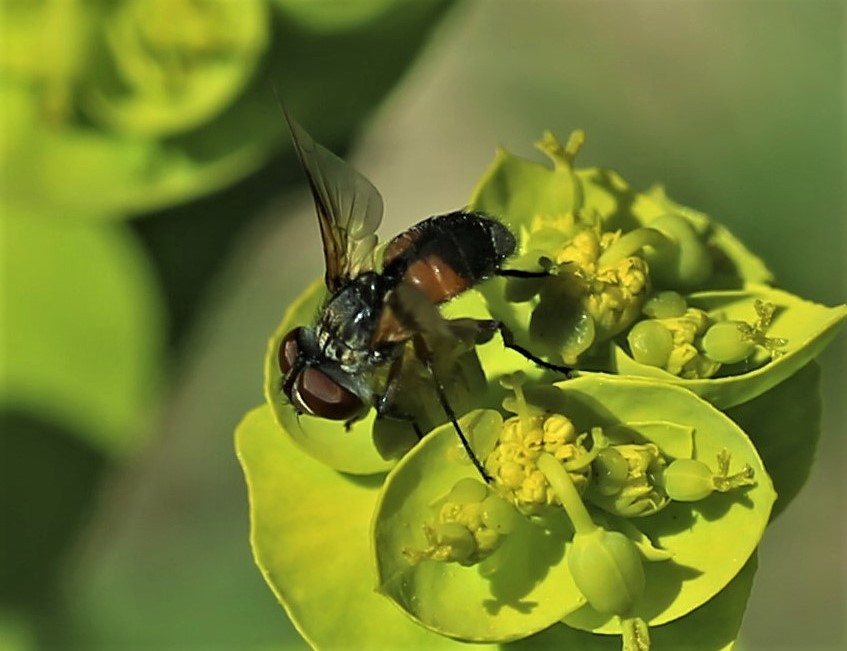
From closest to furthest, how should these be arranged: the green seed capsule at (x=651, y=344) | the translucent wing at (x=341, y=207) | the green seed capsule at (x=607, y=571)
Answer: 1. the green seed capsule at (x=607, y=571)
2. the green seed capsule at (x=651, y=344)
3. the translucent wing at (x=341, y=207)

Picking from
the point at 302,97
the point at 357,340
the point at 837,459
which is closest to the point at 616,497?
the point at 357,340

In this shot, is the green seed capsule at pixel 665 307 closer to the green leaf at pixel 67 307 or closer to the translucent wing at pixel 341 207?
the translucent wing at pixel 341 207

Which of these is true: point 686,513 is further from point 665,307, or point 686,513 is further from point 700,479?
point 665,307

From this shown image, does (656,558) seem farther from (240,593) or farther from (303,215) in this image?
(303,215)

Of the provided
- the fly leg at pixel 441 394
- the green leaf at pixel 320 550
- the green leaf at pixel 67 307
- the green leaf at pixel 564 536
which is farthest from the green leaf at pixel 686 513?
the green leaf at pixel 67 307

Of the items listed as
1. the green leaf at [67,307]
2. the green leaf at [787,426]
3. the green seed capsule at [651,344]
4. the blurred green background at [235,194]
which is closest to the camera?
the green seed capsule at [651,344]

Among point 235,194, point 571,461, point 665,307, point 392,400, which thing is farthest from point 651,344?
point 235,194
